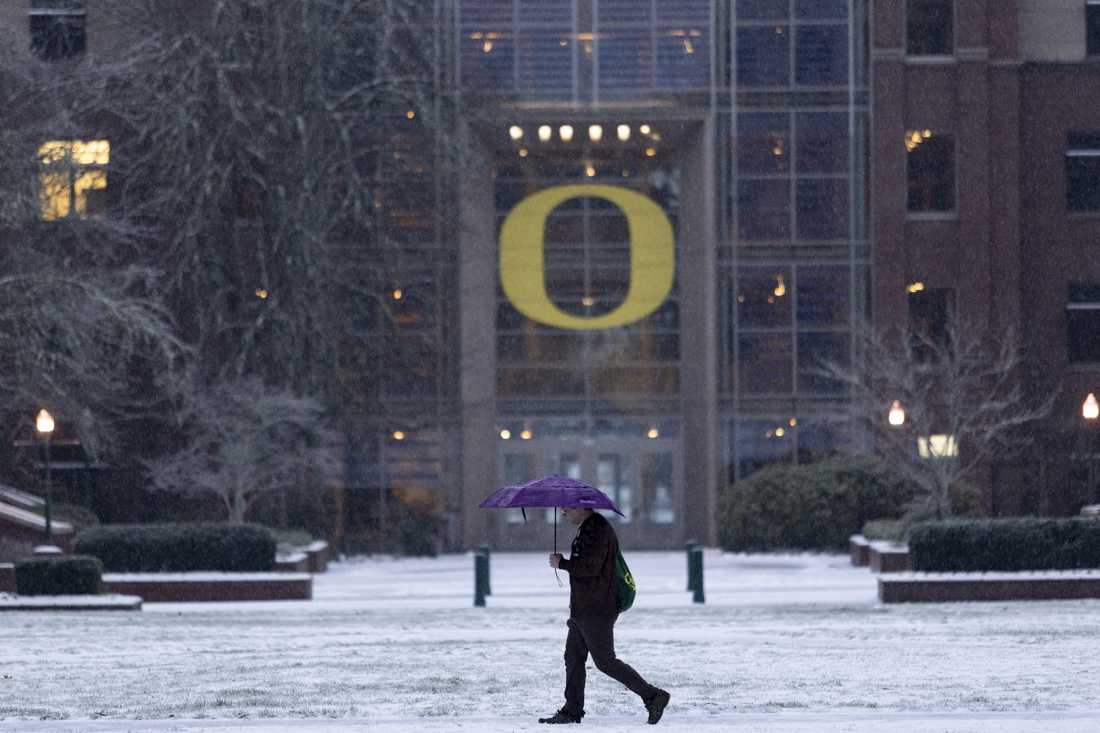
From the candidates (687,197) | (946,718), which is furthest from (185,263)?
(946,718)

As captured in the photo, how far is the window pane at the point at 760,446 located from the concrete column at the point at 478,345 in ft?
19.3

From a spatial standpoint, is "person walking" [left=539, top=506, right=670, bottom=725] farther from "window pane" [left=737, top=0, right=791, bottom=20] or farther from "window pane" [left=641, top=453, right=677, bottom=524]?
"window pane" [left=641, top=453, right=677, bottom=524]

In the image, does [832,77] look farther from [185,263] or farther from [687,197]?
[185,263]

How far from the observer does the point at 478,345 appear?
155 feet

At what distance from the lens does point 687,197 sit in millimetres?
47656

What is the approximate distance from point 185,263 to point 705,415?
13455 mm

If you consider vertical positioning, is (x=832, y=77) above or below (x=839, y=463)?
above

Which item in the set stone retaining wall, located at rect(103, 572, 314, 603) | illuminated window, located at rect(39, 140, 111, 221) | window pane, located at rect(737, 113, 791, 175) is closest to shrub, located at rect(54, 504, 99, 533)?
illuminated window, located at rect(39, 140, 111, 221)

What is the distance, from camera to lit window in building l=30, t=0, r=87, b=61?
4478 centimetres

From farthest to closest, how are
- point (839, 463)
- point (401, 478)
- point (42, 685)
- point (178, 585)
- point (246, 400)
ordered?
1. point (401, 478)
2. point (839, 463)
3. point (246, 400)
4. point (178, 585)
5. point (42, 685)

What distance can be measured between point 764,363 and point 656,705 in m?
33.2

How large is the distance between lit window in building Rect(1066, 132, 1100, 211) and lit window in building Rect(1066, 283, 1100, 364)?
1.97 m

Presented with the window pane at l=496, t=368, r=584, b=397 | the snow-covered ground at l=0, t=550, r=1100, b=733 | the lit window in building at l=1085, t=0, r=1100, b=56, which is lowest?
the snow-covered ground at l=0, t=550, r=1100, b=733

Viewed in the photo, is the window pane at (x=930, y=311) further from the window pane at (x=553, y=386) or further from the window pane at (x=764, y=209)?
the window pane at (x=553, y=386)
